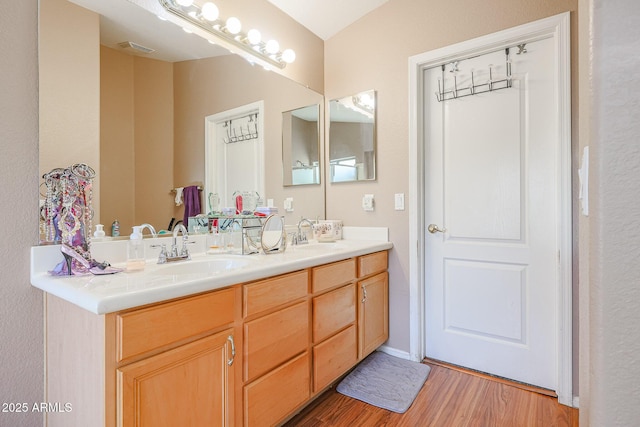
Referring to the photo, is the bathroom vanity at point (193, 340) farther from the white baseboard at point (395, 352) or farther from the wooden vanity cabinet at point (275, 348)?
the white baseboard at point (395, 352)

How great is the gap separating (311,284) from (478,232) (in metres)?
1.16

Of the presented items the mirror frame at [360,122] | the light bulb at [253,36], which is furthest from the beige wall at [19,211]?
the mirror frame at [360,122]

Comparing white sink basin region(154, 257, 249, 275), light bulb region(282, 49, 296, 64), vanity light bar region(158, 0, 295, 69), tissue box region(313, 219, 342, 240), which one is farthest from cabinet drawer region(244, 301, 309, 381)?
light bulb region(282, 49, 296, 64)

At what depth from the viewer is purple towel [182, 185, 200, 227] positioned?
5.62ft

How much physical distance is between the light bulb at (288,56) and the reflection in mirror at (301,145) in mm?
339

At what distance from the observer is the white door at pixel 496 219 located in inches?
72.6

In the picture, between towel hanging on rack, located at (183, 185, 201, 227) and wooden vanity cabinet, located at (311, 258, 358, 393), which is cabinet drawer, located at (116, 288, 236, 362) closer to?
wooden vanity cabinet, located at (311, 258, 358, 393)

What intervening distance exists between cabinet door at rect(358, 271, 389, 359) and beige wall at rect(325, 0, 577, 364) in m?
0.08

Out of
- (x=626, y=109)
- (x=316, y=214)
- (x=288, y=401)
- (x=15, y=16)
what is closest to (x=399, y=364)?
(x=288, y=401)

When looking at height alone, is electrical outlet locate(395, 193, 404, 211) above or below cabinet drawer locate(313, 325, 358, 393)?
above

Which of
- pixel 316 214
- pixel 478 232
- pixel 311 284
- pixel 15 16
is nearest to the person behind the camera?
pixel 15 16

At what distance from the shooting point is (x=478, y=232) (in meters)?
2.06

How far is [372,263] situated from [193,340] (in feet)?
→ 4.25

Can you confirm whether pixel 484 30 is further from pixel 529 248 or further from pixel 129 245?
pixel 129 245
